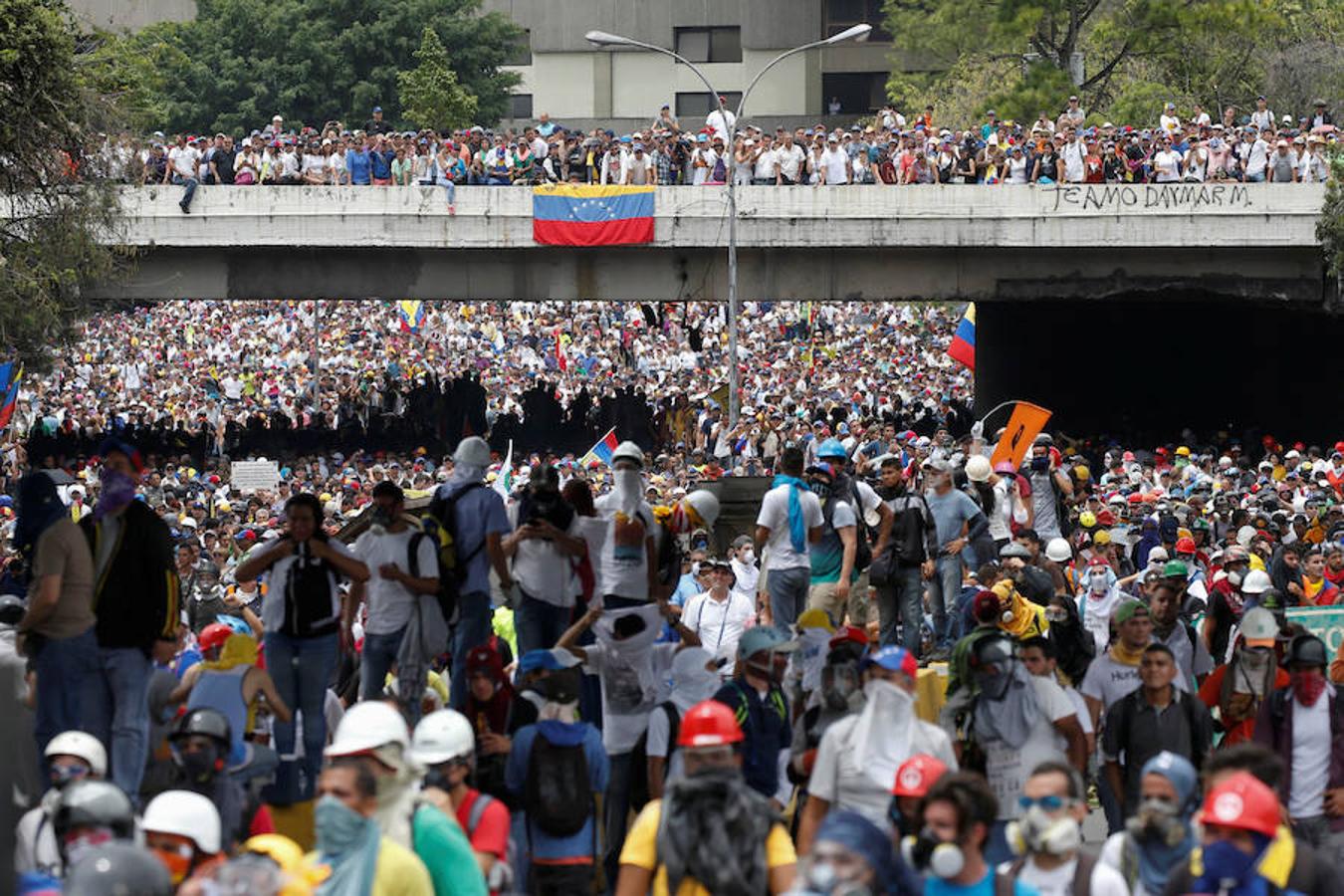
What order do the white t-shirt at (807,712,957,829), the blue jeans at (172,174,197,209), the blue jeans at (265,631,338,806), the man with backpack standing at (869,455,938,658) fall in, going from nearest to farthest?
the white t-shirt at (807,712,957,829)
the blue jeans at (265,631,338,806)
the man with backpack standing at (869,455,938,658)
the blue jeans at (172,174,197,209)

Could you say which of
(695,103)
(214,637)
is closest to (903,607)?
(214,637)

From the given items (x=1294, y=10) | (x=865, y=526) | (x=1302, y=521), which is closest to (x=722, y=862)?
(x=865, y=526)

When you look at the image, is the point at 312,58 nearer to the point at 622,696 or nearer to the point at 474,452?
the point at 474,452

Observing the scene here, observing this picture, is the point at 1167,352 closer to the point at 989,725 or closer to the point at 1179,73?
the point at 1179,73

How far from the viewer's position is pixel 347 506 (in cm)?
3047

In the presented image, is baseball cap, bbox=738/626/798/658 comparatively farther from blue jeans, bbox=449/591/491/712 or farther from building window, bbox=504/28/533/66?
building window, bbox=504/28/533/66

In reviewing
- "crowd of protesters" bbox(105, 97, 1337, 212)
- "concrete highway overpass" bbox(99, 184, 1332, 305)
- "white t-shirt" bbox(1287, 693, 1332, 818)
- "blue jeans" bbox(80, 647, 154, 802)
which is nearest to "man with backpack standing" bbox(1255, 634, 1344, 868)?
"white t-shirt" bbox(1287, 693, 1332, 818)

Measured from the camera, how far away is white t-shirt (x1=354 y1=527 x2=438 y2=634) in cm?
1265

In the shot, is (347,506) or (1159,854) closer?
(1159,854)

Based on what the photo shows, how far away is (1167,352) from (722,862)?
3938 centimetres

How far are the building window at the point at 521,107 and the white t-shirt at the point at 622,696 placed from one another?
8145cm

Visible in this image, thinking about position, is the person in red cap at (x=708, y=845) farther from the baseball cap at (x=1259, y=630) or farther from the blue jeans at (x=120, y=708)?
the baseball cap at (x=1259, y=630)

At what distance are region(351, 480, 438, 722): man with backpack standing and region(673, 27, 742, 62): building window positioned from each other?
79.4m

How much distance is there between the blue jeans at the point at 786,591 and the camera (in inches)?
578
